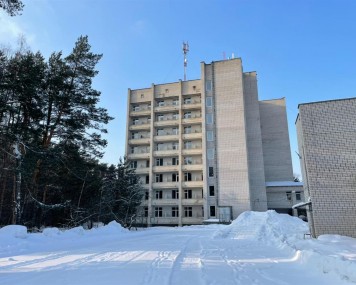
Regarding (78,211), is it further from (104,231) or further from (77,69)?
(77,69)

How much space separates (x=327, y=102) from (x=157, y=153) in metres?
37.3

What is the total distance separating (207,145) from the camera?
4666 centimetres

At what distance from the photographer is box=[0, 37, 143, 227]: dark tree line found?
17.8 metres

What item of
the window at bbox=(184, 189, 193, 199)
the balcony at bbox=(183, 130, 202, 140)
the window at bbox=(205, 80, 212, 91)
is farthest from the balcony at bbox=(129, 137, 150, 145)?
the window at bbox=(205, 80, 212, 91)

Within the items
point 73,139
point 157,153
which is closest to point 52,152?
point 73,139

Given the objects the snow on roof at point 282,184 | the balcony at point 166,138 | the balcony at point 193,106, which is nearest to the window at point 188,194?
the balcony at point 166,138

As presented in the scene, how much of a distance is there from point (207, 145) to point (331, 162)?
3319 cm

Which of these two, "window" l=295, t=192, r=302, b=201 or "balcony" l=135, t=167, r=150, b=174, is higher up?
"balcony" l=135, t=167, r=150, b=174

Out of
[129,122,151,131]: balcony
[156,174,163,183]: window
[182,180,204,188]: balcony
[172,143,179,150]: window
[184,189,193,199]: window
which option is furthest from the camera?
[129,122,151,131]: balcony

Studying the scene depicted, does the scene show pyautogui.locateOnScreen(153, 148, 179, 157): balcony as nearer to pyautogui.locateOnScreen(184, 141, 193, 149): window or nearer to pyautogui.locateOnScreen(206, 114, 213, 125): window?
pyautogui.locateOnScreen(184, 141, 193, 149): window

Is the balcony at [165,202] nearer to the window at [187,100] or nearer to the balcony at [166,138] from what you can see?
the balcony at [166,138]

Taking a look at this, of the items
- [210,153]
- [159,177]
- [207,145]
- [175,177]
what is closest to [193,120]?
[207,145]

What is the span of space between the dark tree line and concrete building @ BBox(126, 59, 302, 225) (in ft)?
63.6

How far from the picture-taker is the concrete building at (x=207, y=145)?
146 feet
